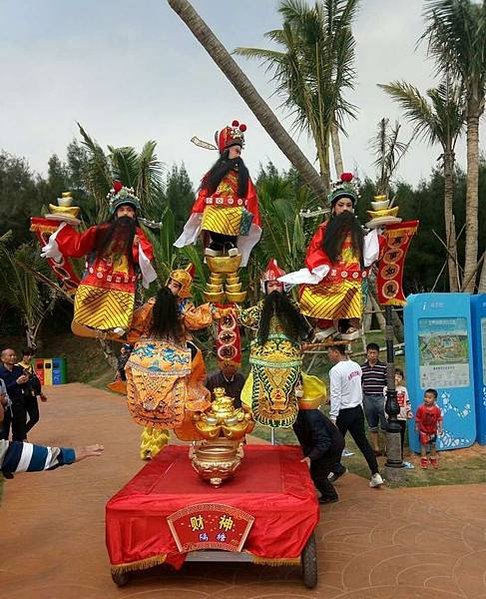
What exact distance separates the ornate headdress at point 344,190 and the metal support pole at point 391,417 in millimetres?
2191

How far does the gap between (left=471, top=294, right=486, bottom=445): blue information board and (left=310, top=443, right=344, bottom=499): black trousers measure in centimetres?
294

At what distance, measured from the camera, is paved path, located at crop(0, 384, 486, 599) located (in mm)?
3719

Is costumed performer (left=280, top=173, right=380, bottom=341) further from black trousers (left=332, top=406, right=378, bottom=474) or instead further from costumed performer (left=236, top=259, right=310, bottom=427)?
black trousers (left=332, top=406, right=378, bottom=474)

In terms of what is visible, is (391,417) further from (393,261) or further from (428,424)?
(393,261)

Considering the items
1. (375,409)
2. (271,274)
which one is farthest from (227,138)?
(375,409)

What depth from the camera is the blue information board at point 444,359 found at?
7230mm

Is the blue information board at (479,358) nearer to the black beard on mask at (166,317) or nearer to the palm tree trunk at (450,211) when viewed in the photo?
the black beard on mask at (166,317)

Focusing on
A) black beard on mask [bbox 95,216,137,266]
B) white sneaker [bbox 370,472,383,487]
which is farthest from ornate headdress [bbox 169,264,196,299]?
white sneaker [bbox 370,472,383,487]

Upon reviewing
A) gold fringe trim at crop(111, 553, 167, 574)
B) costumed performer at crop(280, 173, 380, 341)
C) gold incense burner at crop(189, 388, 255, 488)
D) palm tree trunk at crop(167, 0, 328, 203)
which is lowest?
gold fringe trim at crop(111, 553, 167, 574)

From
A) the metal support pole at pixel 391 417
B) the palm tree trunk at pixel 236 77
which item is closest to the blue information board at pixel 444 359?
the metal support pole at pixel 391 417

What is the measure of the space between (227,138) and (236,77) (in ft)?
3.06

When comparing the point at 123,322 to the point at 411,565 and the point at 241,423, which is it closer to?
the point at 241,423

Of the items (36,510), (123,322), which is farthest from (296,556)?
(36,510)

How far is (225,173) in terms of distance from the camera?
4.45m
